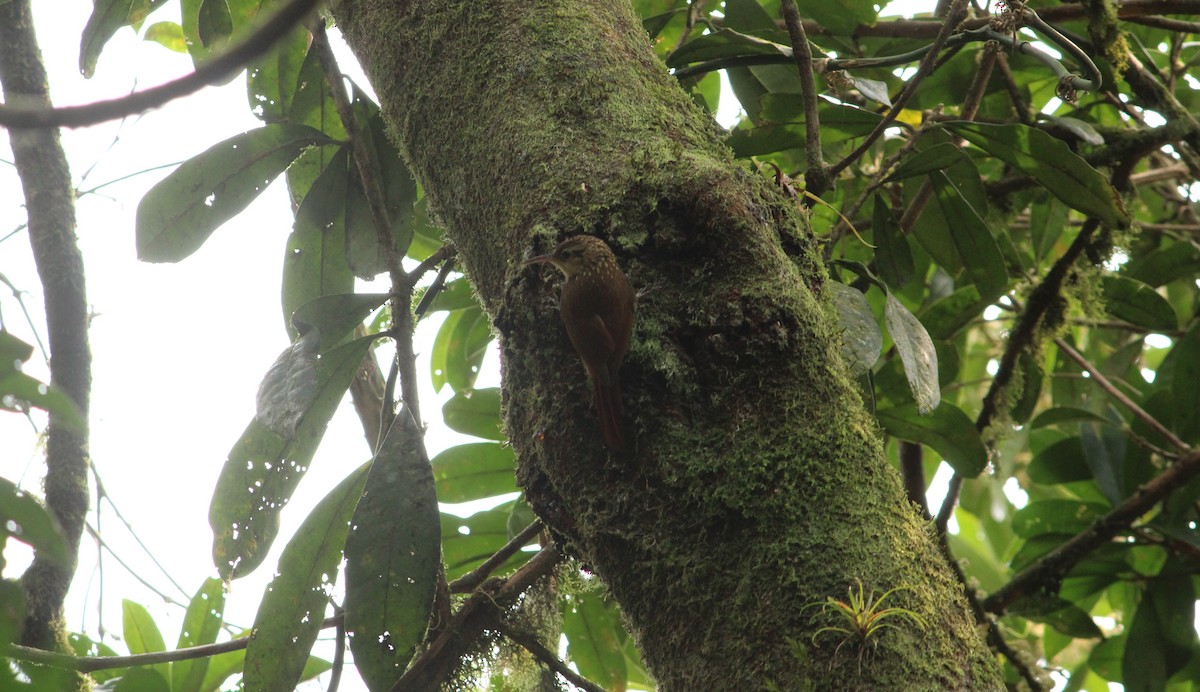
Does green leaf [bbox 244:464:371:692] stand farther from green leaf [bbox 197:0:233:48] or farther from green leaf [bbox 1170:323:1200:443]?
green leaf [bbox 1170:323:1200:443]

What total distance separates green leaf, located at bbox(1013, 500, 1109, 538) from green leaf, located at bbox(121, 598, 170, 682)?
9.27 ft

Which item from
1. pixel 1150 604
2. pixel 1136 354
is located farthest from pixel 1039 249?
pixel 1150 604

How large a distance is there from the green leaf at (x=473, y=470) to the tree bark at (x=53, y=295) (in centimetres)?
101

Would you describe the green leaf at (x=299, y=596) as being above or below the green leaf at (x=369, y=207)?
below

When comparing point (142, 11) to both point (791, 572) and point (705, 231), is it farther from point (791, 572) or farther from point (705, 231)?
point (791, 572)

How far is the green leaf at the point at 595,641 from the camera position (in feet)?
9.50

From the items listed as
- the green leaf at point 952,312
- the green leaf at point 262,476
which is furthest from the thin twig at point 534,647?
the green leaf at point 952,312

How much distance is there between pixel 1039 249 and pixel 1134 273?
0.37 m

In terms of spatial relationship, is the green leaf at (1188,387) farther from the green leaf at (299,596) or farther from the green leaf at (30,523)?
the green leaf at (30,523)

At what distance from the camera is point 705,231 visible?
1475mm

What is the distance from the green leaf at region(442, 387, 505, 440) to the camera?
9.87ft

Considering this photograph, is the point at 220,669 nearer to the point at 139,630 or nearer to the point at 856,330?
the point at 139,630

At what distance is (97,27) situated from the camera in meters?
2.74

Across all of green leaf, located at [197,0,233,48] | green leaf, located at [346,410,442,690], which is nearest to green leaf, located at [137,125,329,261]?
green leaf, located at [197,0,233,48]
